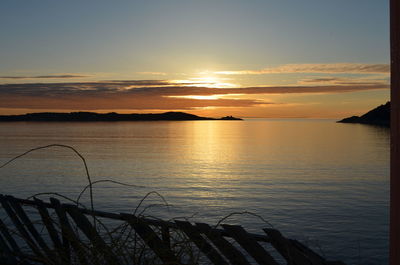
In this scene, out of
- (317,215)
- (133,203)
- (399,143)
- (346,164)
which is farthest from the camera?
(346,164)

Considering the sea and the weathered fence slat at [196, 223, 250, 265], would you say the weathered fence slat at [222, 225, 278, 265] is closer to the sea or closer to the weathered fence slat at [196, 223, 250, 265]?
the weathered fence slat at [196, 223, 250, 265]

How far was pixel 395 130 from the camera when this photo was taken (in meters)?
1.04

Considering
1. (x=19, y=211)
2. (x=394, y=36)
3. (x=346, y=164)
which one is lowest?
(x=346, y=164)

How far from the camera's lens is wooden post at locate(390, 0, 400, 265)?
3.37 feet

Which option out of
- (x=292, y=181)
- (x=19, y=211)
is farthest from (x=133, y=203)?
(x=19, y=211)

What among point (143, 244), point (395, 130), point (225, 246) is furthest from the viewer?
point (225, 246)

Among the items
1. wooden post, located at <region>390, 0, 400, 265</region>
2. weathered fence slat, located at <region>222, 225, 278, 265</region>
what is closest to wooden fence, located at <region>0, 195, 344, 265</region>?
weathered fence slat, located at <region>222, 225, 278, 265</region>

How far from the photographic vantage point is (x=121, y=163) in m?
47.2

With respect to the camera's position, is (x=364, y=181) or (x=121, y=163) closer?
(x=364, y=181)

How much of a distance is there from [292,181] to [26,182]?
1918 centimetres

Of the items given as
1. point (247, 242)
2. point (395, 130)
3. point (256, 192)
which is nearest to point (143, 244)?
point (395, 130)

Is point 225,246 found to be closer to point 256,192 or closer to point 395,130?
point 395,130

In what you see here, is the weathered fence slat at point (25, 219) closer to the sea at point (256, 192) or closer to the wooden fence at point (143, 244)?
the wooden fence at point (143, 244)

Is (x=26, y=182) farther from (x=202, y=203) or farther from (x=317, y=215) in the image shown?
(x=317, y=215)
